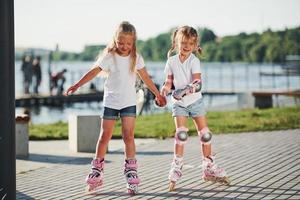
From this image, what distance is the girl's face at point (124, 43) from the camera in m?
6.24

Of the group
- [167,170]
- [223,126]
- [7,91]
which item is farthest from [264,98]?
[7,91]

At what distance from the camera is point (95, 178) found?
6344 millimetres

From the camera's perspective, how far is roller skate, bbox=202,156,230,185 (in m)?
6.61

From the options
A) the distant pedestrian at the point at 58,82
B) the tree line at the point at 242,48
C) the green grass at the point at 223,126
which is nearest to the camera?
the green grass at the point at 223,126

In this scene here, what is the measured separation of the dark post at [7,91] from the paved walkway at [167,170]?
164 centimetres

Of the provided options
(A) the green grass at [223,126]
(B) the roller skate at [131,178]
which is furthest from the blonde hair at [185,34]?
(A) the green grass at [223,126]

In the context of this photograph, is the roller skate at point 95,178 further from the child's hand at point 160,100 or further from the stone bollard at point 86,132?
the stone bollard at point 86,132

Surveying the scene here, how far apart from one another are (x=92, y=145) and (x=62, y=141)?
1928 mm

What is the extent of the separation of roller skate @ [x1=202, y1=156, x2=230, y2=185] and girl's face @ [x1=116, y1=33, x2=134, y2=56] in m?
1.44

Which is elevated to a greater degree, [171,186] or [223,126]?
[223,126]

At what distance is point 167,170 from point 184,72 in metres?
1.63

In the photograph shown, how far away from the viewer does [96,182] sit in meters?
6.33

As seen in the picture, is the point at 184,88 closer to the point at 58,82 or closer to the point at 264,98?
the point at 264,98

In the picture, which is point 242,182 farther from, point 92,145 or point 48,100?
point 48,100
